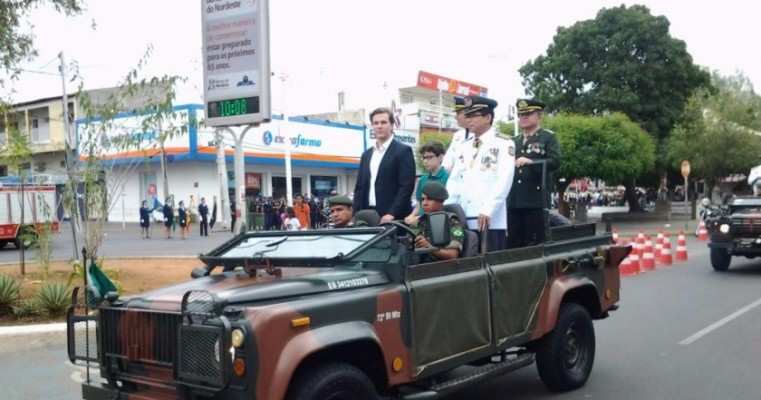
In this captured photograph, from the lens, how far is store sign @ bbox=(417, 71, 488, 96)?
5522 centimetres

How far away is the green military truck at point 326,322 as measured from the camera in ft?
12.3

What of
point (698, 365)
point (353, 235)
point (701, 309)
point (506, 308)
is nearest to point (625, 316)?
point (701, 309)

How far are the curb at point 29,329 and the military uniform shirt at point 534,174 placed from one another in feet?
20.0

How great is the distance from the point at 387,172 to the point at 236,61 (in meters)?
7.17

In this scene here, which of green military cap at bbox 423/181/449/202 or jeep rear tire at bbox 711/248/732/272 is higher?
green military cap at bbox 423/181/449/202

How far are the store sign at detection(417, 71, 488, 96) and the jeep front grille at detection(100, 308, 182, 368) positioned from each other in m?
51.3

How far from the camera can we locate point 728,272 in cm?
1466

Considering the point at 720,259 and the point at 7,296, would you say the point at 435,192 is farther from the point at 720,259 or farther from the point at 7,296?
the point at 720,259

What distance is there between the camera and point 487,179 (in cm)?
609

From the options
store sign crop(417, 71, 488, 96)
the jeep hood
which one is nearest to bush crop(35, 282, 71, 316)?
the jeep hood

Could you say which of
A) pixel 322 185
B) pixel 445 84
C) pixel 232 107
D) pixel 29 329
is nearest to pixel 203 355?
pixel 29 329

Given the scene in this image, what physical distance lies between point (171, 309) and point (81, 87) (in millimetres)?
7917

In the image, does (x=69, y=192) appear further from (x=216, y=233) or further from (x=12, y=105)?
(x=216, y=233)

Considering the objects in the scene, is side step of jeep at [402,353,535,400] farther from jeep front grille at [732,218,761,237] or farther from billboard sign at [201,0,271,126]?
jeep front grille at [732,218,761,237]
